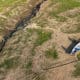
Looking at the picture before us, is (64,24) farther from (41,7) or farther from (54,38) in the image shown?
(41,7)

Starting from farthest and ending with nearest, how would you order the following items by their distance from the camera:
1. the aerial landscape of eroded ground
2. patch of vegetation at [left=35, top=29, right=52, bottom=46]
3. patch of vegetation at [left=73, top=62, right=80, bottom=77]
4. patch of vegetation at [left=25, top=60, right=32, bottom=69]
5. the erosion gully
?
the erosion gully < patch of vegetation at [left=35, top=29, right=52, bottom=46] < patch of vegetation at [left=25, top=60, right=32, bottom=69] < the aerial landscape of eroded ground < patch of vegetation at [left=73, top=62, right=80, bottom=77]

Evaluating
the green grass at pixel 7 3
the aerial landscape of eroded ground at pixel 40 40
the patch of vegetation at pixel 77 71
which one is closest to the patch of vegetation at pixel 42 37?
the aerial landscape of eroded ground at pixel 40 40

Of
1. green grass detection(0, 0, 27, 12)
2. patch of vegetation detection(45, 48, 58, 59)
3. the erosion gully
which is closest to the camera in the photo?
patch of vegetation detection(45, 48, 58, 59)

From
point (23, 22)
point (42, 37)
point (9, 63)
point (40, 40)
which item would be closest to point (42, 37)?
point (42, 37)

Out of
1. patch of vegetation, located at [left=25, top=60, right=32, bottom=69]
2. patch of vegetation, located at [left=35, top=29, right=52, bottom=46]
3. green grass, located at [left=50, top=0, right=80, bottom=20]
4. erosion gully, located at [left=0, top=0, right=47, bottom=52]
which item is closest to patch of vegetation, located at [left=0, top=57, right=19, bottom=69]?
patch of vegetation, located at [left=25, top=60, right=32, bottom=69]

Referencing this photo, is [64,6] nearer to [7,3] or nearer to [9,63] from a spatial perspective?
[7,3]

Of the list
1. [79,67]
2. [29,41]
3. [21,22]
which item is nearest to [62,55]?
[79,67]

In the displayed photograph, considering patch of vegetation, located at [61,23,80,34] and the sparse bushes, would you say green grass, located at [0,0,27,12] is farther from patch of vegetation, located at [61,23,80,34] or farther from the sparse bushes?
patch of vegetation, located at [61,23,80,34]

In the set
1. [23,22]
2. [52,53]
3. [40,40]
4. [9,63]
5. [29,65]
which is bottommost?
[23,22]

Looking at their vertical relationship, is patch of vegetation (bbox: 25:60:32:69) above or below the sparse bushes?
below
